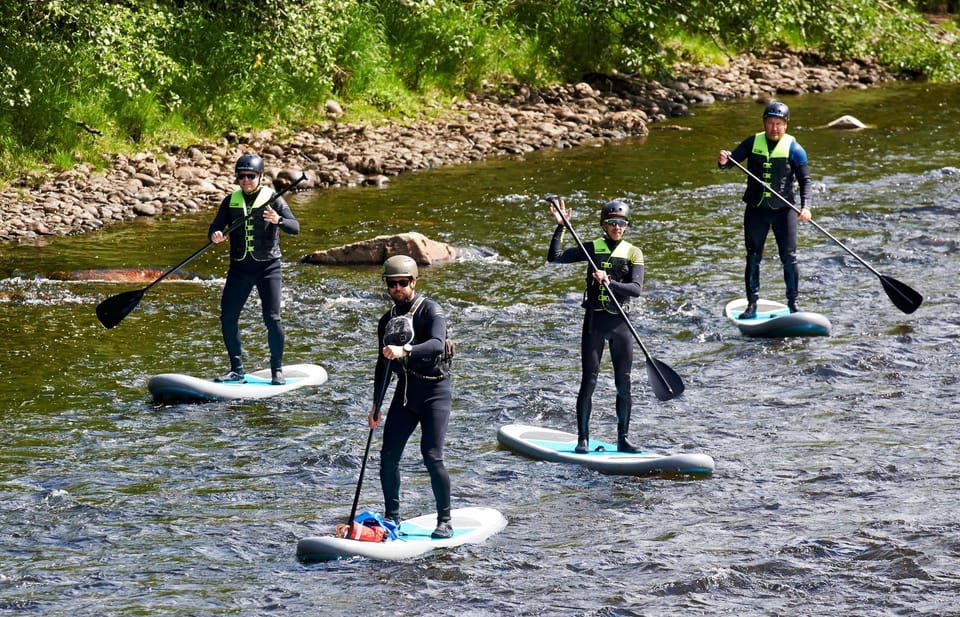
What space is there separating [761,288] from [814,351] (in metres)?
2.78

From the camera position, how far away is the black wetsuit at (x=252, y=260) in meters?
12.5

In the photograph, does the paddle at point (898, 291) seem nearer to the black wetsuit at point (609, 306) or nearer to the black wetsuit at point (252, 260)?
the black wetsuit at point (609, 306)

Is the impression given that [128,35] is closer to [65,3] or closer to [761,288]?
[65,3]

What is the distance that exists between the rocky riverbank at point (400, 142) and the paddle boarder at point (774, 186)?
11.0 metres

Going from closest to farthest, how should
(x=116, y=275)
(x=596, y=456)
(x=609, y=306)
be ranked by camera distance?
(x=609, y=306)
(x=596, y=456)
(x=116, y=275)

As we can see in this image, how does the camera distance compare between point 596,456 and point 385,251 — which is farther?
point 385,251

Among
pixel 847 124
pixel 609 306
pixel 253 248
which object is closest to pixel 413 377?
pixel 609 306

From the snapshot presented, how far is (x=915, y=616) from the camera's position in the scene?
8062 mm

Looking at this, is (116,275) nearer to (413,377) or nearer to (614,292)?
(614,292)

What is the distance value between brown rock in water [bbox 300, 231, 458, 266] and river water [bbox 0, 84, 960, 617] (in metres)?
0.33

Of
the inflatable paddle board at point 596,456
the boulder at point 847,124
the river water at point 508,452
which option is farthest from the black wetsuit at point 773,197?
the boulder at point 847,124

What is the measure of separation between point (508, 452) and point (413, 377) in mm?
2658

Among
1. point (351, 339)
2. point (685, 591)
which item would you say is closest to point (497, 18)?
point (351, 339)

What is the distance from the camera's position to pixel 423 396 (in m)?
8.90
